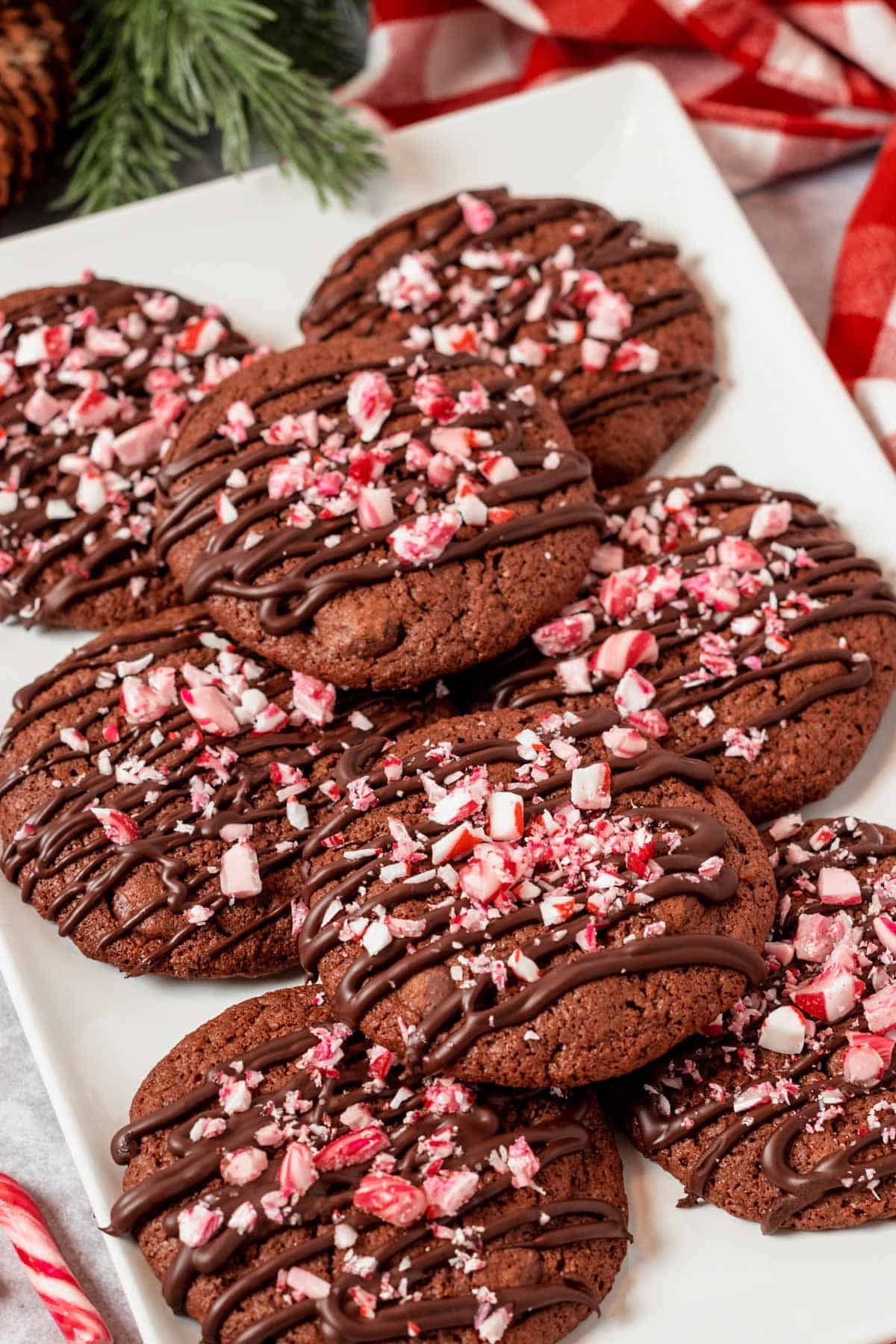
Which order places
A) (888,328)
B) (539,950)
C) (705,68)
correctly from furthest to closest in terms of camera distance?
(705,68) < (888,328) < (539,950)

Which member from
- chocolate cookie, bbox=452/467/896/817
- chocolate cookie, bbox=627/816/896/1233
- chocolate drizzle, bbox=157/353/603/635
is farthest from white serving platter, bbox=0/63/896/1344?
chocolate drizzle, bbox=157/353/603/635

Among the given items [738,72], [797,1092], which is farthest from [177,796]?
[738,72]

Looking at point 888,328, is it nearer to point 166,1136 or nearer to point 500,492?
point 500,492

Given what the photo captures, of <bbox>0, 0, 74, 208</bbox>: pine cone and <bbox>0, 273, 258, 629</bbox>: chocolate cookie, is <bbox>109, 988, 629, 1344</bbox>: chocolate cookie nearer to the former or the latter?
<bbox>0, 273, 258, 629</bbox>: chocolate cookie

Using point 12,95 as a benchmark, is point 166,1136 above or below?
below

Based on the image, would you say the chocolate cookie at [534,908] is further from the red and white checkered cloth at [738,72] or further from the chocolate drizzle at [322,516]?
the red and white checkered cloth at [738,72]

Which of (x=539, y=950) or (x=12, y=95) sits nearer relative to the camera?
(x=539, y=950)

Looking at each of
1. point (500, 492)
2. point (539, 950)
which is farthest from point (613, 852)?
point (500, 492)

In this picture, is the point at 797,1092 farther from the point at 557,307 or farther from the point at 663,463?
the point at 557,307

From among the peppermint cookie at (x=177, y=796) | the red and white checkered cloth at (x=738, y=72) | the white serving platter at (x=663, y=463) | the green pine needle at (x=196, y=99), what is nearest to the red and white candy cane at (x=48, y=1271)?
the white serving platter at (x=663, y=463)
